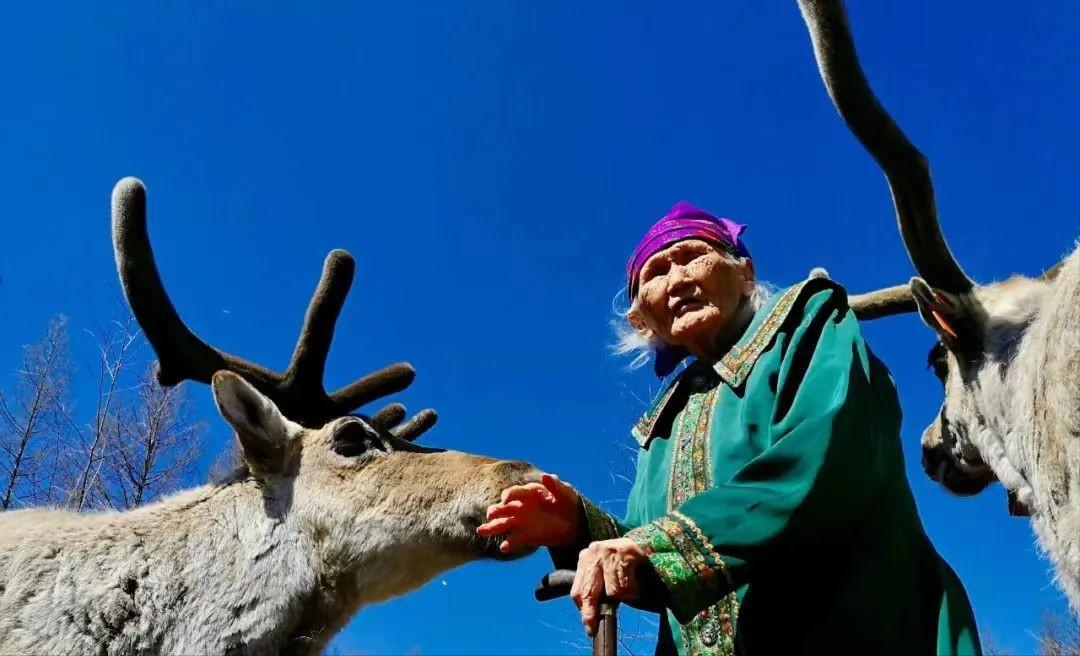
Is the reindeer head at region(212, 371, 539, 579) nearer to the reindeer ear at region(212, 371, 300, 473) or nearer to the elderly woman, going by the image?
the reindeer ear at region(212, 371, 300, 473)

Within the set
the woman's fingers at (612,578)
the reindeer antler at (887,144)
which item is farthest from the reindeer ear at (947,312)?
the woman's fingers at (612,578)

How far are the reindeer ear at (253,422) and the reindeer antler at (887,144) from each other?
355 centimetres

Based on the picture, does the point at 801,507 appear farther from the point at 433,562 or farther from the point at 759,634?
the point at 433,562

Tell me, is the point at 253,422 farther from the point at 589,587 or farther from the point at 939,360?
the point at 939,360

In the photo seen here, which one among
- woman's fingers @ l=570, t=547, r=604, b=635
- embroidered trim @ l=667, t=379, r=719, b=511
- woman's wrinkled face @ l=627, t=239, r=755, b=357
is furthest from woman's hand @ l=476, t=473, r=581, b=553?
woman's wrinkled face @ l=627, t=239, r=755, b=357

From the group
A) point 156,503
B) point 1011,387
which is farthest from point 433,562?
point 1011,387

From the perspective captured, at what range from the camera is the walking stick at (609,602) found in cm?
223

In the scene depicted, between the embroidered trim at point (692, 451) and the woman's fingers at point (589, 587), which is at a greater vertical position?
the embroidered trim at point (692, 451)

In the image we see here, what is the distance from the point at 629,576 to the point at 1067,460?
2.33 metres

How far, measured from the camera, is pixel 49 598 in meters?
3.41

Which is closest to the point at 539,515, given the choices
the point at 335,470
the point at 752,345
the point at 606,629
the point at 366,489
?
the point at 606,629

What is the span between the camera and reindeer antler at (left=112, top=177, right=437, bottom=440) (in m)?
4.75

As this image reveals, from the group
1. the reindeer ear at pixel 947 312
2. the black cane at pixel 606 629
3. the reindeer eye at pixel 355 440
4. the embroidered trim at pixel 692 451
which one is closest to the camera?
the black cane at pixel 606 629

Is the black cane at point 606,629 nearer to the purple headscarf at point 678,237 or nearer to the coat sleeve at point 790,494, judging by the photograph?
the coat sleeve at point 790,494
